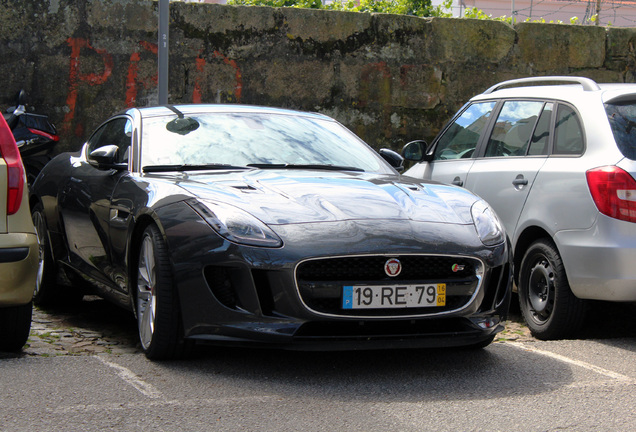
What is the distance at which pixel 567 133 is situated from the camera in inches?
222

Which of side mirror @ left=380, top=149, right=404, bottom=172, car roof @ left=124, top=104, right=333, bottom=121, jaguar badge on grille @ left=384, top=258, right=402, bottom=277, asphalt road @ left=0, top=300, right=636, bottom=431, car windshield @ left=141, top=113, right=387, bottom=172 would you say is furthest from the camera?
side mirror @ left=380, top=149, right=404, bottom=172

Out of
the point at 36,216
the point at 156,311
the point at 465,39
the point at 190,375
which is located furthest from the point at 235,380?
the point at 465,39

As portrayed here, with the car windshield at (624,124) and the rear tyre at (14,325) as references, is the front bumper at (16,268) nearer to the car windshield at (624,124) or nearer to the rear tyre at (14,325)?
the rear tyre at (14,325)

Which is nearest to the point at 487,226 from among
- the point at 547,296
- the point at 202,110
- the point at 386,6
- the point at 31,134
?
the point at 547,296

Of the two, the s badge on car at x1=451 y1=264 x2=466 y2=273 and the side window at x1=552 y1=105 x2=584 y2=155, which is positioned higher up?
the side window at x1=552 y1=105 x2=584 y2=155

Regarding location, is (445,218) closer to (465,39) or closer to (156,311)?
(156,311)

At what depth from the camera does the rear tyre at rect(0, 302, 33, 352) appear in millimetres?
4508

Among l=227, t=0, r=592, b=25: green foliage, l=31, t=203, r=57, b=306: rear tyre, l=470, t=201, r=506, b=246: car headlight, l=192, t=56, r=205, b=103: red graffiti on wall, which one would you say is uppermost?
A: l=227, t=0, r=592, b=25: green foliage

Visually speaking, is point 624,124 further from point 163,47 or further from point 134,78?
point 134,78

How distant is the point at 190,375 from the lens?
13.6 feet

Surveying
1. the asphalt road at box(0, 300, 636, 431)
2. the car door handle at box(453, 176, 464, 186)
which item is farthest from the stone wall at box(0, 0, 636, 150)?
the asphalt road at box(0, 300, 636, 431)

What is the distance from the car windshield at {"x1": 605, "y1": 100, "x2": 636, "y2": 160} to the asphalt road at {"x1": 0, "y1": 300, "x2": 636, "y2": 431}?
3.60 ft

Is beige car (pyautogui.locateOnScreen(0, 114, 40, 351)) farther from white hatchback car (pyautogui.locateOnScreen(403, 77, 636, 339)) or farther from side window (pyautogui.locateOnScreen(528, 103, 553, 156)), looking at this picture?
side window (pyautogui.locateOnScreen(528, 103, 553, 156))

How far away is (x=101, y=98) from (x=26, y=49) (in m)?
0.88
